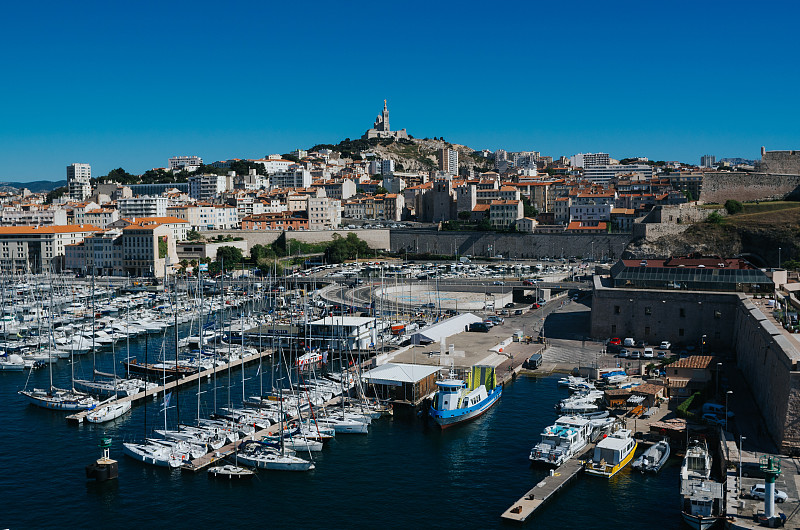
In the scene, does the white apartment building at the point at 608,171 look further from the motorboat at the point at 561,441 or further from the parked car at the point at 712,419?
the motorboat at the point at 561,441

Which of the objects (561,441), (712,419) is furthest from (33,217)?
(712,419)

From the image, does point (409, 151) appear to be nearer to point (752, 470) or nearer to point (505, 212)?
point (505, 212)

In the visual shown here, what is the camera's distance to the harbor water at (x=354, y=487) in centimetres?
1658

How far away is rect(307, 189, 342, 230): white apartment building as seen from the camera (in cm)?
7694

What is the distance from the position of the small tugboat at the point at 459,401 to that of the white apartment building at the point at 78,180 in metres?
98.1

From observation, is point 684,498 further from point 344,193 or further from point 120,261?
point 344,193

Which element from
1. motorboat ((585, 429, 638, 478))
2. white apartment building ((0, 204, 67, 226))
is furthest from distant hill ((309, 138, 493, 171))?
motorboat ((585, 429, 638, 478))

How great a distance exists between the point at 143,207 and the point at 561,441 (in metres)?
69.3

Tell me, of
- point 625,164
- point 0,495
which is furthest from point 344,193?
point 0,495

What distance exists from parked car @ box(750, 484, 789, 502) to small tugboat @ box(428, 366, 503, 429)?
352 inches

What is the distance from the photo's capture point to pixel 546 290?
44219 millimetres

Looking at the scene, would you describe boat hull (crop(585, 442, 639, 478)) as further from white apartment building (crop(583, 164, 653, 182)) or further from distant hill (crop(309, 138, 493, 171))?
distant hill (crop(309, 138, 493, 171))

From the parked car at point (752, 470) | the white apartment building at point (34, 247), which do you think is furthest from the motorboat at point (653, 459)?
the white apartment building at point (34, 247)

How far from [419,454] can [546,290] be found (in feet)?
83.1
